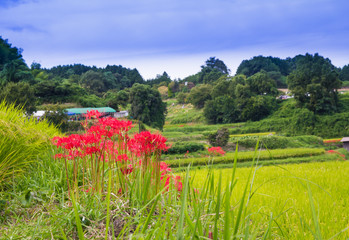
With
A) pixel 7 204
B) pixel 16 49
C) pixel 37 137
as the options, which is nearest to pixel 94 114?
pixel 7 204

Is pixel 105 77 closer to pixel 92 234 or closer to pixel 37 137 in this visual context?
pixel 37 137

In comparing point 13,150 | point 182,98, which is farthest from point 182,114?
point 13,150

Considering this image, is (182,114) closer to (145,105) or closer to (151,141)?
(145,105)

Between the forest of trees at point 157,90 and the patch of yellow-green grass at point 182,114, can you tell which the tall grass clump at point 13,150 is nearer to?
the forest of trees at point 157,90

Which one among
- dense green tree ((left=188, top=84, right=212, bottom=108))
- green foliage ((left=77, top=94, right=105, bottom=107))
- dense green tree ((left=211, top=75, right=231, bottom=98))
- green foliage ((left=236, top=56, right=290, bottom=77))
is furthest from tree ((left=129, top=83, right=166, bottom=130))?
green foliage ((left=236, top=56, right=290, bottom=77))

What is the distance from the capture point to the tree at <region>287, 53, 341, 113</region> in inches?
917

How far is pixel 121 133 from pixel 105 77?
26772mm

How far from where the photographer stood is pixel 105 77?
88.8ft

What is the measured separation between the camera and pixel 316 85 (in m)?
23.2

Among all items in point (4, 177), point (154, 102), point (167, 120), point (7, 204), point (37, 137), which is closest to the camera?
point (7, 204)

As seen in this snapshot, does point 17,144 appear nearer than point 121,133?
No

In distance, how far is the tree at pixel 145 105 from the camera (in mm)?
24312

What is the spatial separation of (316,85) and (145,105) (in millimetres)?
16114

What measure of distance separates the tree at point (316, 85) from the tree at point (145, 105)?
45.0 ft
